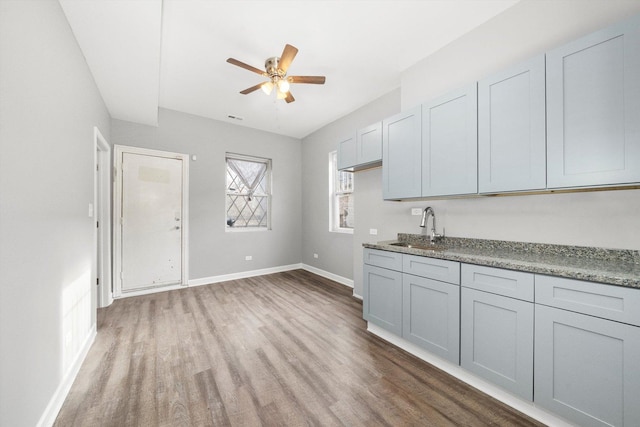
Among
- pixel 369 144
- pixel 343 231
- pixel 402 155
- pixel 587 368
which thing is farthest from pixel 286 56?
pixel 587 368

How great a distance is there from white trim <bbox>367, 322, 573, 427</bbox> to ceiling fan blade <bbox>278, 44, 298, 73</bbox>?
2754 mm

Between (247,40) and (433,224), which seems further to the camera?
(433,224)

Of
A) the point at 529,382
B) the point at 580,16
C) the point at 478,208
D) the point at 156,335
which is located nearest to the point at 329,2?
the point at 580,16

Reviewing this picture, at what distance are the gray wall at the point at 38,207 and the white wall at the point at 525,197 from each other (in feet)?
9.82

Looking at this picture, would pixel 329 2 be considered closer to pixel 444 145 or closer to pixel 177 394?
pixel 444 145

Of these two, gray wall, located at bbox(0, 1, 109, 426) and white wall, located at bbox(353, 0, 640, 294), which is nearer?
gray wall, located at bbox(0, 1, 109, 426)

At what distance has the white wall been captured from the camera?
157 centimetres

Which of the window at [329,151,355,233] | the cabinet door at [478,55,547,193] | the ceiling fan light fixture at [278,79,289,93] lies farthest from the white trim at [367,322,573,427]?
the ceiling fan light fixture at [278,79,289,93]

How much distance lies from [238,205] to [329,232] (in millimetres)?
1829

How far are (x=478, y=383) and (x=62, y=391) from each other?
2835 millimetres

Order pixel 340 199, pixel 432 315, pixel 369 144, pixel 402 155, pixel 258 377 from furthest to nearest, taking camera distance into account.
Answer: pixel 340 199
pixel 369 144
pixel 402 155
pixel 432 315
pixel 258 377

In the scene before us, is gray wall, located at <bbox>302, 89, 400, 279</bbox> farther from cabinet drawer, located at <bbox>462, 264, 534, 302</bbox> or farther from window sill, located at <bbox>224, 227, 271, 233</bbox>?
cabinet drawer, located at <bbox>462, 264, 534, 302</bbox>

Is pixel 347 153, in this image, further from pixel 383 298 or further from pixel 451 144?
pixel 383 298

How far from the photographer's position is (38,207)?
1370mm
